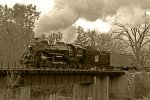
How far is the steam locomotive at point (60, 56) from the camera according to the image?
38.4m

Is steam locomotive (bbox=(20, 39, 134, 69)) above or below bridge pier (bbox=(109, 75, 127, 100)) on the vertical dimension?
above

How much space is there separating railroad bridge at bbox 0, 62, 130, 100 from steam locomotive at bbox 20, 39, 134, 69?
1115mm

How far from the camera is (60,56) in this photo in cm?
4053

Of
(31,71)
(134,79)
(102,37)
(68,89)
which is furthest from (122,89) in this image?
(102,37)

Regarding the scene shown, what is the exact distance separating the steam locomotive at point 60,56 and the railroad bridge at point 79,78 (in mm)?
1115

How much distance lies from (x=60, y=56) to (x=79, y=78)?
3.68 m

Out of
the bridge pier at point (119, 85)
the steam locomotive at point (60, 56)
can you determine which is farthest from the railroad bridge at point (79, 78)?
the steam locomotive at point (60, 56)

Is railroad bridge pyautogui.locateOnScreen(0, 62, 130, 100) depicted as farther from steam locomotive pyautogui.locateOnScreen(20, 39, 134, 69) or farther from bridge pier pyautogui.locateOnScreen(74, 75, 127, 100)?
steam locomotive pyautogui.locateOnScreen(20, 39, 134, 69)

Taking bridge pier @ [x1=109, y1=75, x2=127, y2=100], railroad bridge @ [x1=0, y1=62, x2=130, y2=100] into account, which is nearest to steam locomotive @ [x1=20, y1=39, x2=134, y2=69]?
railroad bridge @ [x1=0, y1=62, x2=130, y2=100]

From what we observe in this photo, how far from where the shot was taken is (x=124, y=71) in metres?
47.4

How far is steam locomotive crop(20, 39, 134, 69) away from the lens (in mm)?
38438

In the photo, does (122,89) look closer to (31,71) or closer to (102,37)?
(31,71)

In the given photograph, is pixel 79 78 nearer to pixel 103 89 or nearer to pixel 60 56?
pixel 60 56

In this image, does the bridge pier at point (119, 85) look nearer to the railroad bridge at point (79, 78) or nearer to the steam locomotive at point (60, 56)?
the railroad bridge at point (79, 78)
